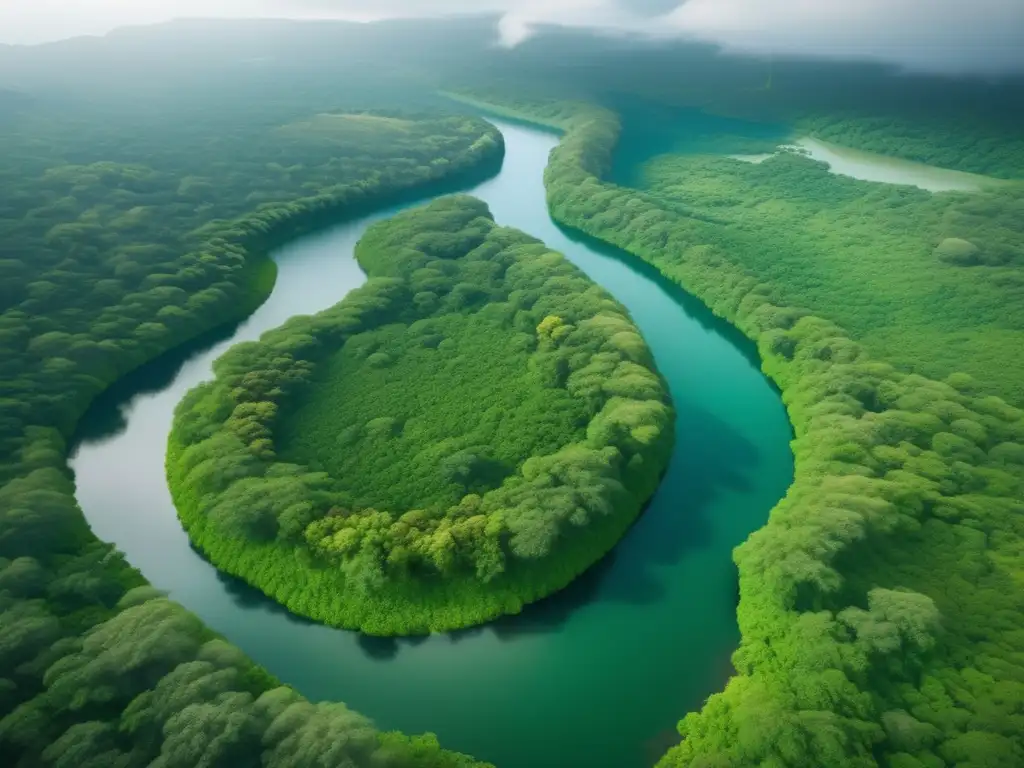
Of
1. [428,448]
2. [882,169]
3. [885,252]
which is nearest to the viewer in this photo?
[428,448]

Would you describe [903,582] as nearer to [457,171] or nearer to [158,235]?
[158,235]

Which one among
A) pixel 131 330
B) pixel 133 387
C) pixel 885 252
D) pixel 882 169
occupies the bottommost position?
pixel 133 387

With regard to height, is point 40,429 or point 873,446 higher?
point 873,446

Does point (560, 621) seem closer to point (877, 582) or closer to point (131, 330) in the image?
point (877, 582)

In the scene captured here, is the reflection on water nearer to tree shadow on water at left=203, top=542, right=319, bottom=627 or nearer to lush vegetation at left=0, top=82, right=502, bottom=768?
lush vegetation at left=0, top=82, right=502, bottom=768

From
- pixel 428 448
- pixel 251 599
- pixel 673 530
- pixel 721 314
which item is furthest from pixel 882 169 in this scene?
pixel 251 599

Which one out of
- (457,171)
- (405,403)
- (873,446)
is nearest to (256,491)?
(405,403)

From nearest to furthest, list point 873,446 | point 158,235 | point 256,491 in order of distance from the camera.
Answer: point 256,491
point 873,446
point 158,235
